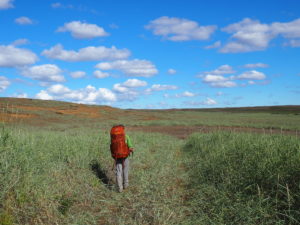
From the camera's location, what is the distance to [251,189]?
16.4 feet

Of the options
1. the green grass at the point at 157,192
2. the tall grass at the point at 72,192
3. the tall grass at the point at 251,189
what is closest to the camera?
the tall grass at the point at 251,189

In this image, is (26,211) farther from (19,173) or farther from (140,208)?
(140,208)

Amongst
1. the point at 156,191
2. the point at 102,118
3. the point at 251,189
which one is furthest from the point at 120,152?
the point at 102,118

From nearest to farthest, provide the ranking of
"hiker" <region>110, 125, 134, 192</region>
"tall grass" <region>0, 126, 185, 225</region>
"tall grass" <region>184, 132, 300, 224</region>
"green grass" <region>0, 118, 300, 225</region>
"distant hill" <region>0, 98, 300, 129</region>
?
1. "tall grass" <region>184, 132, 300, 224</region>
2. "green grass" <region>0, 118, 300, 225</region>
3. "tall grass" <region>0, 126, 185, 225</region>
4. "hiker" <region>110, 125, 134, 192</region>
5. "distant hill" <region>0, 98, 300, 129</region>

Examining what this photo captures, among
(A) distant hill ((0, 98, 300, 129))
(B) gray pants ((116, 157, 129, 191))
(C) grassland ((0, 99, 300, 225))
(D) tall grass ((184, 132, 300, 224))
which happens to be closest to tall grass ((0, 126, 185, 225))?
(C) grassland ((0, 99, 300, 225))

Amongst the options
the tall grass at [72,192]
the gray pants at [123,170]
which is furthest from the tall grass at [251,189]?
the gray pants at [123,170]

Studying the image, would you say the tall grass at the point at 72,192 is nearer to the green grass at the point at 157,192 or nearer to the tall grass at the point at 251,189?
the green grass at the point at 157,192

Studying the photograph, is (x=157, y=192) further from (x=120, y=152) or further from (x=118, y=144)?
(x=118, y=144)

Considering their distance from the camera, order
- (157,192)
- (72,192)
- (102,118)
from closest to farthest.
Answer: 1. (72,192)
2. (157,192)
3. (102,118)

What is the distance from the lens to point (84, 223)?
4.71 metres

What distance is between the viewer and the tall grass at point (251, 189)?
437 centimetres

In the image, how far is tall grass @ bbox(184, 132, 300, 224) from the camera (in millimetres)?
4371

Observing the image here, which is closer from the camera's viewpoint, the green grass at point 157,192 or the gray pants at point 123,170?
the green grass at point 157,192

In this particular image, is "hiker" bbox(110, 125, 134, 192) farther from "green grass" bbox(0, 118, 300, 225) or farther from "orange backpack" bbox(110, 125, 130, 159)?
"green grass" bbox(0, 118, 300, 225)
